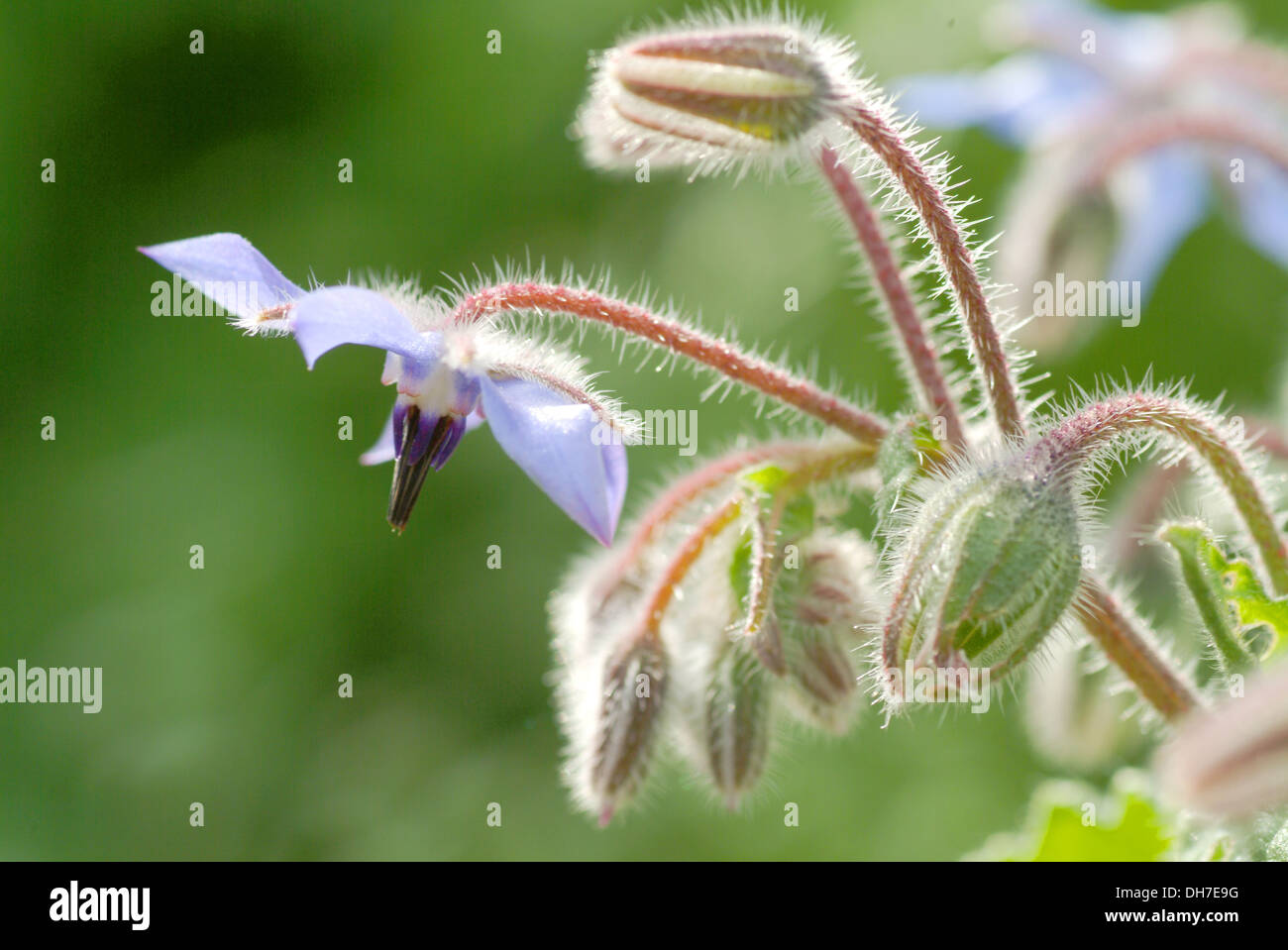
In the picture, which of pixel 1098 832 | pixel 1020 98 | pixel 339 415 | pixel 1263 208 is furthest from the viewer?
pixel 339 415

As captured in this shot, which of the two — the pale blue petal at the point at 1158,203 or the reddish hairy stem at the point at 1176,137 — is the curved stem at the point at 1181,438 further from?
the pale blue petal at the point at 1158,203

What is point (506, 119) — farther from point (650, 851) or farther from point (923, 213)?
point (923, 213)

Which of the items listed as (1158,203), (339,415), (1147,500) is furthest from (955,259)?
(339,415)

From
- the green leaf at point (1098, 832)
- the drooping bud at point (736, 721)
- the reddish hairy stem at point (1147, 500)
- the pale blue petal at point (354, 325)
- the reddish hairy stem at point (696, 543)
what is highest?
the pale blue petal at point (354, 325)

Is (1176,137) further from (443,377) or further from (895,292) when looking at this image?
(443,377)

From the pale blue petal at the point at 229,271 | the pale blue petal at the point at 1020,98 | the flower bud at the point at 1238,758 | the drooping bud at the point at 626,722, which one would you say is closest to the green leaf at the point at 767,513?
the drooping bud at the point at 626,722

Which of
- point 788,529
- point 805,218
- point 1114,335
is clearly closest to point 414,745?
point 805,218

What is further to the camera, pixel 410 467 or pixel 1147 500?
pixel 1147 500
